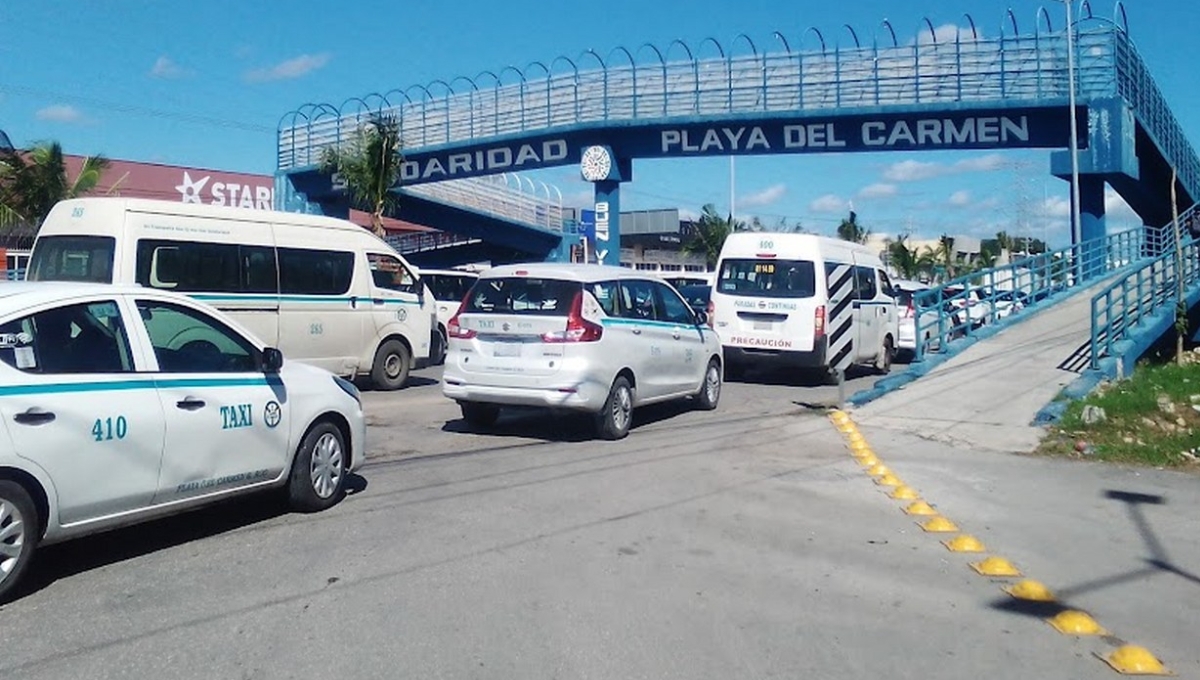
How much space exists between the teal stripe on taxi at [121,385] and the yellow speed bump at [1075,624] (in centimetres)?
510

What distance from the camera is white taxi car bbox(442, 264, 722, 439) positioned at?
10.8 meters

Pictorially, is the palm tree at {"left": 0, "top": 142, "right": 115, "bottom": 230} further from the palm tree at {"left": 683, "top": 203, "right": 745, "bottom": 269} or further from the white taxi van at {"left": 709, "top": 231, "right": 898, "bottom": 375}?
the palm tree at {"left": 683, "top": 203, "right": 745, "bottom": 269}

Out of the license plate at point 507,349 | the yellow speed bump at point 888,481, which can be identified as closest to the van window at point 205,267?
the license plate at point 507,349

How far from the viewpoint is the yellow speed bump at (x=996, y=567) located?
6.45m

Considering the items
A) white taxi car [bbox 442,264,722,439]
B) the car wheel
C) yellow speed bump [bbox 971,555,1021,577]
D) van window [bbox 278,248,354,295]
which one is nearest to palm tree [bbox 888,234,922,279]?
the car wheel

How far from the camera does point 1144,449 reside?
10.3 meters

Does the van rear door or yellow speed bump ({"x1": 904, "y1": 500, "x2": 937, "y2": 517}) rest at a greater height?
the van rear door

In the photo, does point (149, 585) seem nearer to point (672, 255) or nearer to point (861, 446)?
point (861, 446)

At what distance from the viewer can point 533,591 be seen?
5.92 metres

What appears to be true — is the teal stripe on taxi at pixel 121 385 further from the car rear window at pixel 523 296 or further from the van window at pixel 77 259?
the van window at pixel 77 259

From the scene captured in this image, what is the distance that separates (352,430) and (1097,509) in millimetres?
5751

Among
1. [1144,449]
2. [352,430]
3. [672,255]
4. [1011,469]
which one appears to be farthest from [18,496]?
[672,255]

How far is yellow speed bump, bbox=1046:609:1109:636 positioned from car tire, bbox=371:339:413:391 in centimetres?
1192

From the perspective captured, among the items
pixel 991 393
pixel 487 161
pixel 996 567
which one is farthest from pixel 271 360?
pixel 487 161
